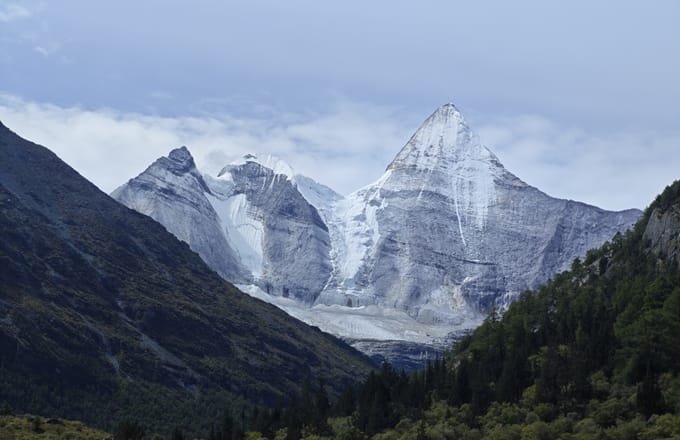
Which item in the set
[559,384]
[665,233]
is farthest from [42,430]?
[665,233]

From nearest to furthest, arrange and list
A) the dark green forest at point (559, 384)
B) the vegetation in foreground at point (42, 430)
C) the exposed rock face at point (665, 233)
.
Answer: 1. the dark green forest at point (559, 384)
2. the vegetation in foreground at point (42, 430)
3. the exposed rock face at point (665, 233)

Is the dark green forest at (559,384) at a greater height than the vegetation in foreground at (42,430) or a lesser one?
greater

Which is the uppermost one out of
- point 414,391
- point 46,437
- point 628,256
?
point 628,256

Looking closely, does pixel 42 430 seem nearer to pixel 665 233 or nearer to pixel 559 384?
pixel 559 384

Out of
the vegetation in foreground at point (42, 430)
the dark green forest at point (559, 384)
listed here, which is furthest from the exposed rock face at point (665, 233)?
the vegetation in foreground at point (42, 430)

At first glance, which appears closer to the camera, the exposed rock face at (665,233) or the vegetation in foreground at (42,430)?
the vegetation in foreground at (42,430)

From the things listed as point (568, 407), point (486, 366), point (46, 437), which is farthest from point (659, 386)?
point (46, 437)

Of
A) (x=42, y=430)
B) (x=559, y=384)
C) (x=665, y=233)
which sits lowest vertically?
(x=42, y=430)

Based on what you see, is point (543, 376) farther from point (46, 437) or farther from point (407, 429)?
point (46, 437)

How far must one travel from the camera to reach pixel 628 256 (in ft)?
648

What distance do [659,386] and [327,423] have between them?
47.1m

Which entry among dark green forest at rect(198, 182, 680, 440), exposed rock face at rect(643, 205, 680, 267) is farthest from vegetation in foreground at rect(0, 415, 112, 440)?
exposed rock face at rect(643, 205, 680, 267)

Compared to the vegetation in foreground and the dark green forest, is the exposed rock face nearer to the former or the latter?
the dark green forest

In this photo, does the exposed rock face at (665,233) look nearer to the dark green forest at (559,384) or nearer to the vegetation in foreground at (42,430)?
the dark green forest at (559,384)
